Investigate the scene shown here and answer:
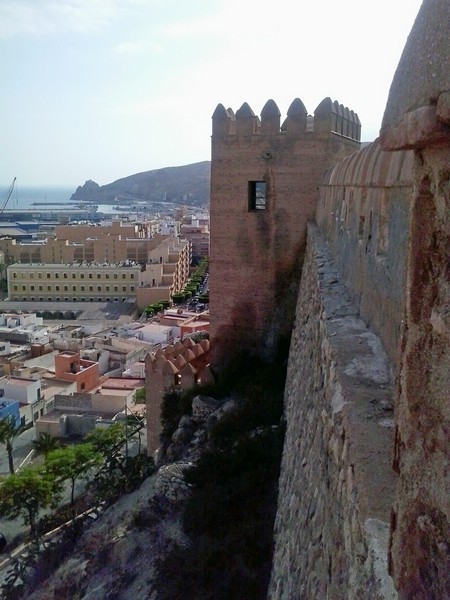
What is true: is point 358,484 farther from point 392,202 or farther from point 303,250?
point 303,250

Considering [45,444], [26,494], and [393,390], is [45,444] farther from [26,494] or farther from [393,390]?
[393,390]

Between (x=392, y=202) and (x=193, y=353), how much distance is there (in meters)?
9.27

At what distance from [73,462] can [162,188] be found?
496 feet

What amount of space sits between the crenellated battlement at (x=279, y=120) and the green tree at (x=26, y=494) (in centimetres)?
971

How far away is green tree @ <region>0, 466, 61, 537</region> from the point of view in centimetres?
1445

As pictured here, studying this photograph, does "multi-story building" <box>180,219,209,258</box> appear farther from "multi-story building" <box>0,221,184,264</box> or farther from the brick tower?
the brick tower

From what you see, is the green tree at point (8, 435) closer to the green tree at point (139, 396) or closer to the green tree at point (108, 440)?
the green tree at point (108, 440)

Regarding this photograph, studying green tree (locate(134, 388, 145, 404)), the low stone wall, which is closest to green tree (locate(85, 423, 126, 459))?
green tree (locate(134, 388, 145, 404))

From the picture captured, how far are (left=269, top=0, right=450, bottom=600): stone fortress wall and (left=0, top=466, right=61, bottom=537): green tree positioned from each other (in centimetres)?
1221

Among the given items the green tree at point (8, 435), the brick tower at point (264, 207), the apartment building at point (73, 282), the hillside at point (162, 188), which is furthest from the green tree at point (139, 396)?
the hillside at point (162, 188)

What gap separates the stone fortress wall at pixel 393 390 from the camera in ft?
4.05

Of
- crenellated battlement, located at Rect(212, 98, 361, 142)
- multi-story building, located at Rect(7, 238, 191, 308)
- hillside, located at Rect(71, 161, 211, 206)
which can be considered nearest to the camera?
crenellated battlement, located at Rect(212, 98, 361, 142)

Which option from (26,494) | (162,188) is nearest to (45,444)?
(26,494)

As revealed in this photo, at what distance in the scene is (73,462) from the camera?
15750mm
